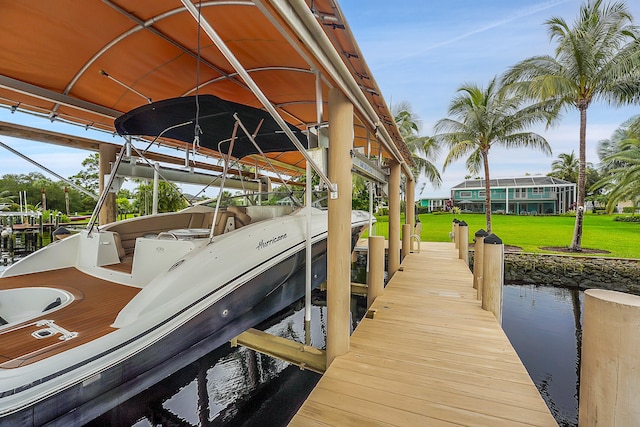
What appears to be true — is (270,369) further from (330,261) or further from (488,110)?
(488,110)

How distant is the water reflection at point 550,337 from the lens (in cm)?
351

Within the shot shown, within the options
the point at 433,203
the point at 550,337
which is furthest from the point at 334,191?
the point at 433,203

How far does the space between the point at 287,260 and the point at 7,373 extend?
7.68 feet

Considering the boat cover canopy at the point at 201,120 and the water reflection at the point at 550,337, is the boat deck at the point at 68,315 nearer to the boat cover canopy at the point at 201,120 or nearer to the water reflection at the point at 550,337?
the boat cover canopy at the point at 201,120

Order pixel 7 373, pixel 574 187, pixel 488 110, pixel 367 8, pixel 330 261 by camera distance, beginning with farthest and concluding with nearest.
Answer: pixel 574 187 → pixel 488 110 → pixel 367 8 → pixel 330 261 → pixel 7 373

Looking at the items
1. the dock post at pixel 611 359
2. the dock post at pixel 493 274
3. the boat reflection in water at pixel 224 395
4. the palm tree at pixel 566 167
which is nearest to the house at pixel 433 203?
the palm tree at pixel 566 167

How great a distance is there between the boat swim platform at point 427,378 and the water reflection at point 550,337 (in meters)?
1.23

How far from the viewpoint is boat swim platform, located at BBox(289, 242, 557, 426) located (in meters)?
1.84

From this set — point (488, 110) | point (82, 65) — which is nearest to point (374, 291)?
point (82, 65)

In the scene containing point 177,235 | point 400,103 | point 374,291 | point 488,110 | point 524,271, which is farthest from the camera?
point 400,103

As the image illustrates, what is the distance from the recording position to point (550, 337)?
498 cm

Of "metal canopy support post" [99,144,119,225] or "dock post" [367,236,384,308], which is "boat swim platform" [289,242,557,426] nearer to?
"dock post" [367,236,384,308]

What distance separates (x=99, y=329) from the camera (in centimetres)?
199

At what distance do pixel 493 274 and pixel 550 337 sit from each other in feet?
9.18
